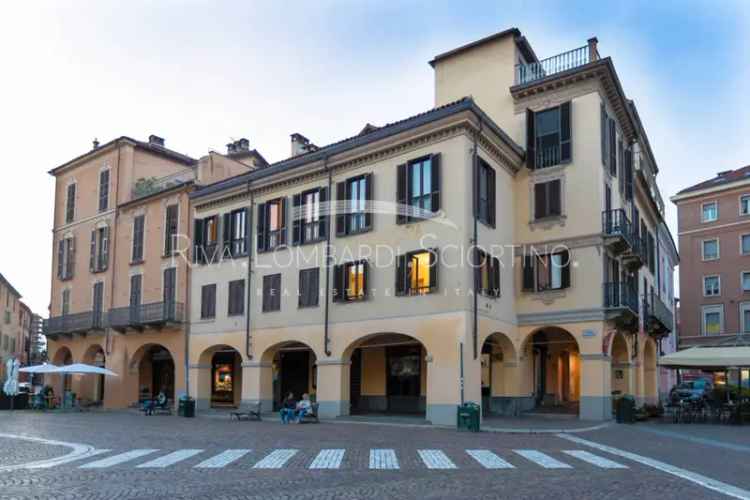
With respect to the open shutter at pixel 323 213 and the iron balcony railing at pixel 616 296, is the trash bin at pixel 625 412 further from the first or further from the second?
the open shutter at pixel 323 213

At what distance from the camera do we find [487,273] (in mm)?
25969

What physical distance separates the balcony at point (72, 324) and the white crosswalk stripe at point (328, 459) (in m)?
26.2

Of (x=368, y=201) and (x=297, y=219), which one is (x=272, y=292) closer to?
(x=297, y=219)

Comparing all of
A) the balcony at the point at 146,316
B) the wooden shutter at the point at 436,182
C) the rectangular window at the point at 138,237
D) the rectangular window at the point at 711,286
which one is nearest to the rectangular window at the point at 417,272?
the wooden shutter at the point at 436,182

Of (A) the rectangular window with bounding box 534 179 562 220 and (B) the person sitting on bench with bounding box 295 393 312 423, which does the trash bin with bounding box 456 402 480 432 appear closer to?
(B) the person sitting on bench with bounding box 295 393 312 423

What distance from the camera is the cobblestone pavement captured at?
34.4ft

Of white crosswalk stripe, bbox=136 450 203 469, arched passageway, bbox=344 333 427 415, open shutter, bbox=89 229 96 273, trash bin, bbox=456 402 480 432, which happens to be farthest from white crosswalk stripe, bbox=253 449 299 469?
open shutter, bbox=89 229 96 273

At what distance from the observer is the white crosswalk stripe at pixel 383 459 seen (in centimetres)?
1328

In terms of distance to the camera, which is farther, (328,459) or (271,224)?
(271,224)

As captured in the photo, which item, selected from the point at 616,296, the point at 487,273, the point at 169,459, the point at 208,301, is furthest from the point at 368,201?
the point at 169,459

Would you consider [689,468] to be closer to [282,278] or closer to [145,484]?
[145,484]

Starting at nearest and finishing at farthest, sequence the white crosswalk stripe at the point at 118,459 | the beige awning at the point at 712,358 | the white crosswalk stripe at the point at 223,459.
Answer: the white crosswalk stripe at the point at 118,459 → the white crosswalk stripe at the point at 223,459 → the beige awning at the point at 712,358

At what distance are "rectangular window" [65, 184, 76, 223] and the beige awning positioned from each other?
32673mm

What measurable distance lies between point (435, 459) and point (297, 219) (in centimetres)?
1734
